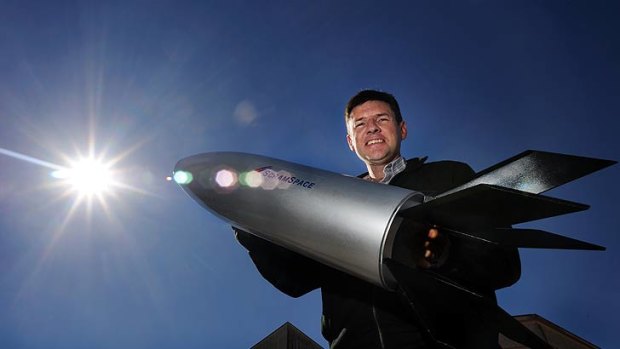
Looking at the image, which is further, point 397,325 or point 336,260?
point 397,325

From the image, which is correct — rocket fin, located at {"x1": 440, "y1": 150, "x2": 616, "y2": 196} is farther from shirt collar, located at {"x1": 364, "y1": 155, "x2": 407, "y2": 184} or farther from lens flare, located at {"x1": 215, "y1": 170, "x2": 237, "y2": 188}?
lens flare, located at {"x1": 215, "y1": 170, "x2": 237, "y2": 188}

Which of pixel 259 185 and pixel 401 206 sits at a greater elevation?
pixel 259 185

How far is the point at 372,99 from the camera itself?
3994 millimetres

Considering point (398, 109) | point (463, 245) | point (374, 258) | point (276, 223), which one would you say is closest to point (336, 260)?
point (374, 258)

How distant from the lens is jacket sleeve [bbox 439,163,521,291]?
6.83 ft

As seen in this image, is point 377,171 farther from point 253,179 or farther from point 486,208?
point 486,208

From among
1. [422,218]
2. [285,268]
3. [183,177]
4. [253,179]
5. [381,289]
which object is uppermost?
[183,177]

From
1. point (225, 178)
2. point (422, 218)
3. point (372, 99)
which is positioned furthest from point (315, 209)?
point (372, 99)

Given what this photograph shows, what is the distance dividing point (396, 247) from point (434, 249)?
326mm

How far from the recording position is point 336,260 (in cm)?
219

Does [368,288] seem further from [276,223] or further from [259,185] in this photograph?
[259,185]

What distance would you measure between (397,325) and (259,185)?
1606 millimetres

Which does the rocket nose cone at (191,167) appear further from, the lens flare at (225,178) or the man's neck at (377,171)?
the man's neck at (377,171)

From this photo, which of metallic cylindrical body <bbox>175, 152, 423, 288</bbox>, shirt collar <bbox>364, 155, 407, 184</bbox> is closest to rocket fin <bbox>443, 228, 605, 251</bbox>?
metallic cylindrical body <bbox>175, 152, 423, 288</bbox>
